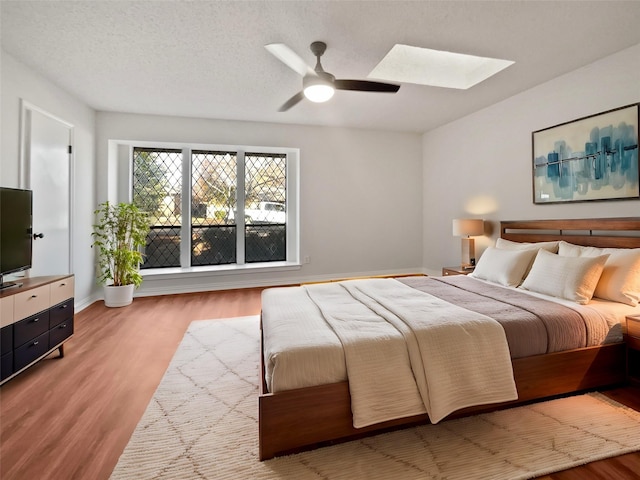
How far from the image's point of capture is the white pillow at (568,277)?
88.4 inches

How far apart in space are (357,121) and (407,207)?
5.83 ft

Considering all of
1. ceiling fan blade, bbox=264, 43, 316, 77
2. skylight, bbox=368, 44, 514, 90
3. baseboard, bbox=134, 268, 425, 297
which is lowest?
baseboard, bbox=134, 268, 425, 297

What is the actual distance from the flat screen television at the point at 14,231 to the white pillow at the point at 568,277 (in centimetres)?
400

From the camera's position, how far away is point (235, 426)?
5.61ft

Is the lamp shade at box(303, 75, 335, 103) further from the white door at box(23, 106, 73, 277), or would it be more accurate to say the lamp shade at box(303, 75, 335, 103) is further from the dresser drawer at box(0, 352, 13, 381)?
the dresser drawer at box(0, 352, 13, 381)

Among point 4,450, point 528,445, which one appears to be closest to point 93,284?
point 4,450

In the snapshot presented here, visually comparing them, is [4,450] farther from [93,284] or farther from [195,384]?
[93,284]

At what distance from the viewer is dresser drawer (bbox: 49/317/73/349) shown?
7.98 feet

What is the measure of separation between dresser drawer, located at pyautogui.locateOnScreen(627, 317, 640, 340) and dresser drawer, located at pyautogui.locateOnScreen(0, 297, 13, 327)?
3.97 meters

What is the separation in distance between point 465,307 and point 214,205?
4142 millimetres

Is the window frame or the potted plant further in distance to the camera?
the window frame

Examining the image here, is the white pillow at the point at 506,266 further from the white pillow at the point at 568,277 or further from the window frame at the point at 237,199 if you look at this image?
the window frame at the point at 237,199

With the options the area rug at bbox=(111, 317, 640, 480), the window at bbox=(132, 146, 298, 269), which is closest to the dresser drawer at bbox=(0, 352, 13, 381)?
the area rug at bbox=(111, 317, 640, 480)

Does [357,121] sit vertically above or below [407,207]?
above
